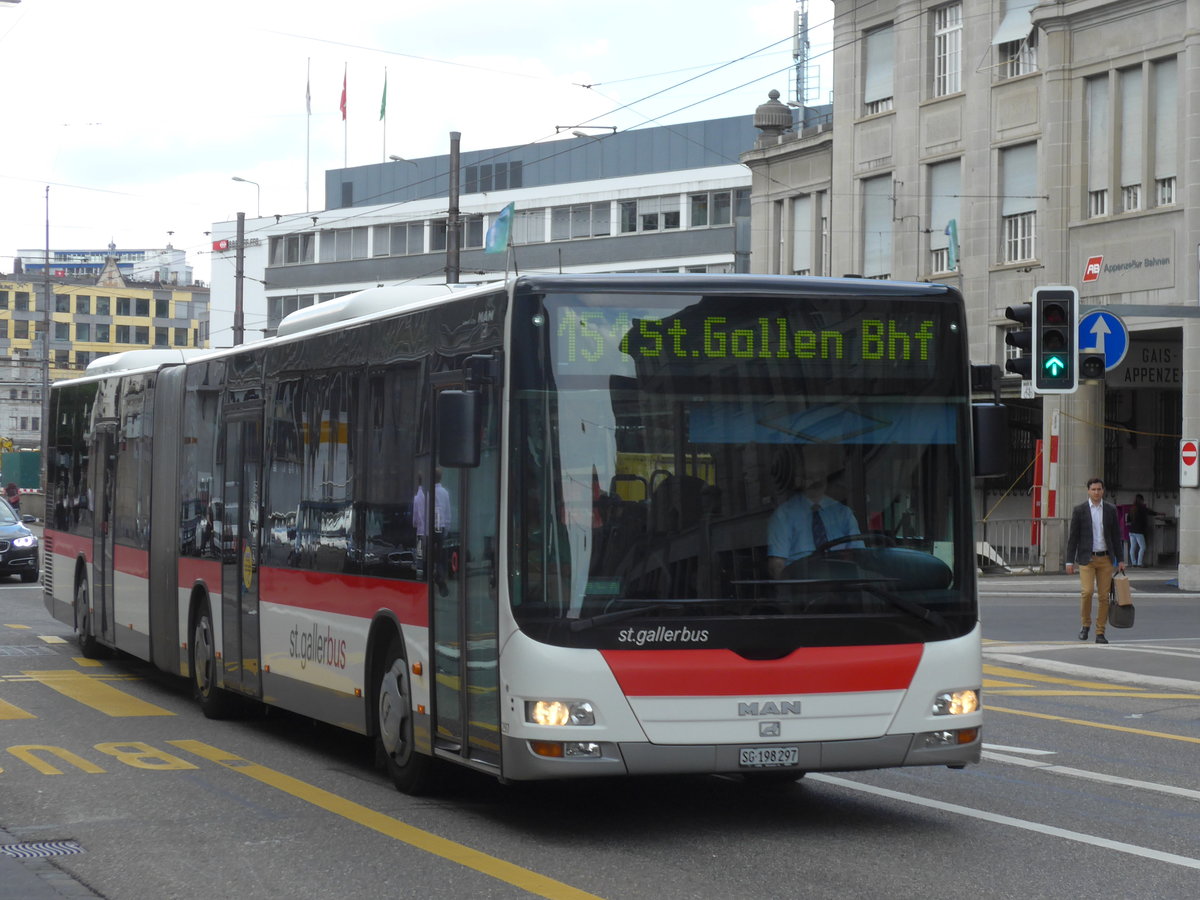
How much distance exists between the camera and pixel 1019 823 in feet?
30.5

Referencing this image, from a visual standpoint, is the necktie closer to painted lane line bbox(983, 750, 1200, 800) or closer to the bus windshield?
the bus windshield

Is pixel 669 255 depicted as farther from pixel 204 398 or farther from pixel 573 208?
pixel 204 398

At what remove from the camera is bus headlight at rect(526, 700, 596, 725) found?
28.2 feet

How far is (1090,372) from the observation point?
62.0ft

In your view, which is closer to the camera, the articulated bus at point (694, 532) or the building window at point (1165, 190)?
the articulated bus at point (694, 532)

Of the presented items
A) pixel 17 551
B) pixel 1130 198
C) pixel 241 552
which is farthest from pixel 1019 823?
pixel 1130 198

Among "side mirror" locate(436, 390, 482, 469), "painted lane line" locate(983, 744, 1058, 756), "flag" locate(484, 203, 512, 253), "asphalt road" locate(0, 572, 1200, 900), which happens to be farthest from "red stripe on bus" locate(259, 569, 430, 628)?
"flag" locate(484, 203, 512, 253)

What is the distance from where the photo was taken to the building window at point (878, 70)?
142ft

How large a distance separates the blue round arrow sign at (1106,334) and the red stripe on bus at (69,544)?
1081cm

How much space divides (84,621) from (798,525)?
12.0 m

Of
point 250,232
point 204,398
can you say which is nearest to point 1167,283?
point 204,398

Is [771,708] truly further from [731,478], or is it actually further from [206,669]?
[206,669]

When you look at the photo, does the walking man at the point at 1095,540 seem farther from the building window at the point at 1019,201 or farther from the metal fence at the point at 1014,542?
the building window at the point at 1019,201

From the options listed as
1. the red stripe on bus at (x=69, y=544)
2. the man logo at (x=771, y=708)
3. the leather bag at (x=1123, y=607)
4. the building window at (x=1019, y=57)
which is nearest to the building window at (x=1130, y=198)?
the building window at (x=1019, y=57)
